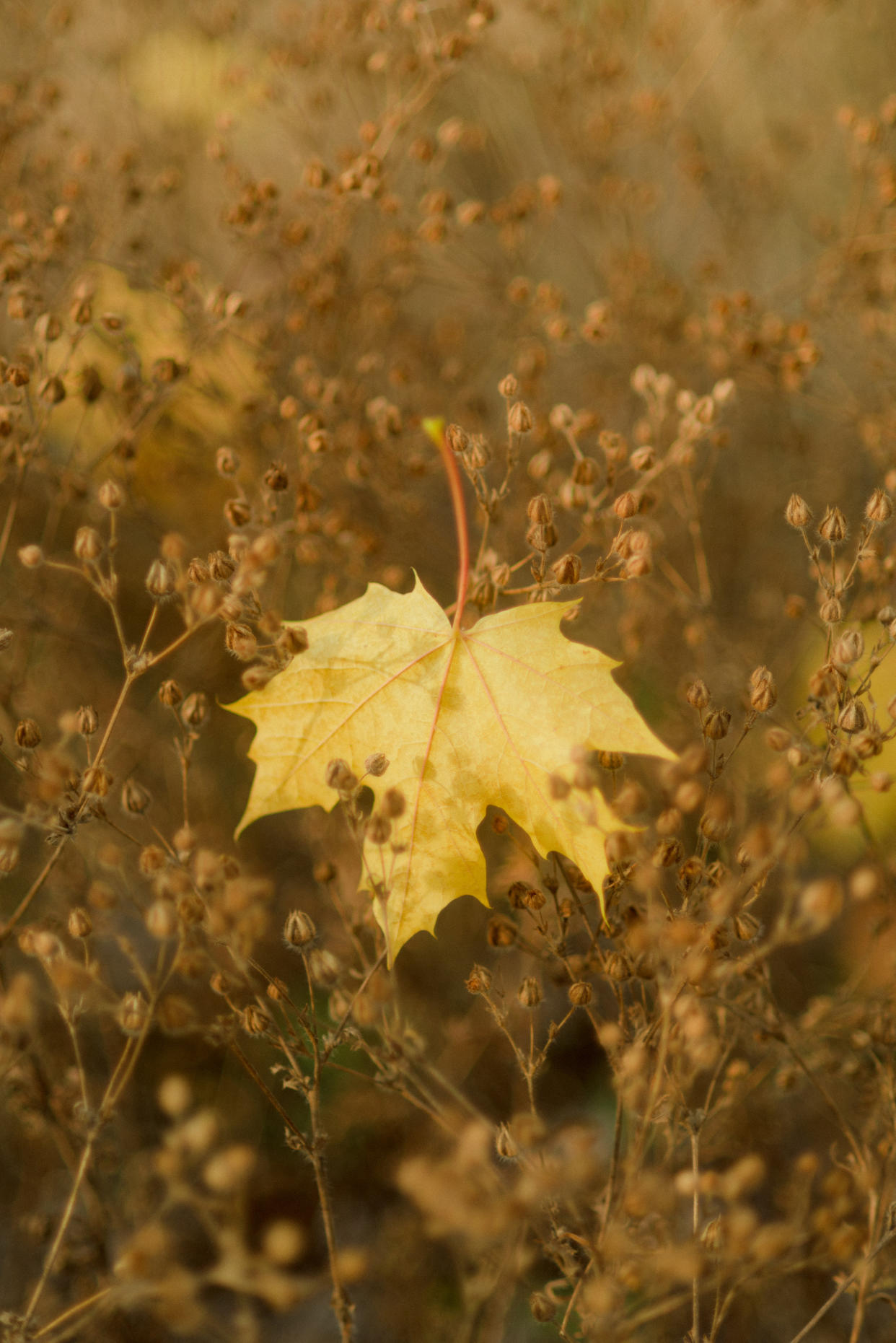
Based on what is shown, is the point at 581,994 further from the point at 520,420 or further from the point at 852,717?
the point at 520,420

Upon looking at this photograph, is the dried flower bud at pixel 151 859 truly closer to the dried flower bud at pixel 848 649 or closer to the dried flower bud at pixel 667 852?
the dried flower bud at pixel 667 852

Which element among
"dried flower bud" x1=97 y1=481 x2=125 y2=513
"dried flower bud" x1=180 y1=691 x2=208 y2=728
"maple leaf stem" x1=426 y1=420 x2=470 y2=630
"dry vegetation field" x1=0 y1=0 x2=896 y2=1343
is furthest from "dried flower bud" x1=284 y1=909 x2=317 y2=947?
"dried flower bud" x1=97 y1=481 x2=125 y2=513

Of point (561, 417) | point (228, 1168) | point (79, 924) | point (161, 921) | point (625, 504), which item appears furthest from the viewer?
point (561, 417)

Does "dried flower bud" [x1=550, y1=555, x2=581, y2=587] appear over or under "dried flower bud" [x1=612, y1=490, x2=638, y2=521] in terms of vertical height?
under

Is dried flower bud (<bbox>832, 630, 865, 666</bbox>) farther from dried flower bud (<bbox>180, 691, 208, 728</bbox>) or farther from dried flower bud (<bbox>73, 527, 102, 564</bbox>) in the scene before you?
→ dried flower bud (<bbox>73, 527, 102, 564</bbox>)

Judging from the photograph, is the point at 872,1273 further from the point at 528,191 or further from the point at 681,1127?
the point at 528,191

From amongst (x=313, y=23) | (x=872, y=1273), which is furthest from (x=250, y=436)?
(x=872, y=1273)

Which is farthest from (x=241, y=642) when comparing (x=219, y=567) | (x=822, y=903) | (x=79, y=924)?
(x=822, y=903)
